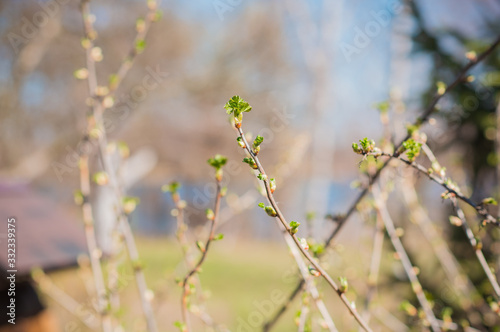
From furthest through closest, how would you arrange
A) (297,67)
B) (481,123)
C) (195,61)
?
(297,67) < (195,61) < (481,123)

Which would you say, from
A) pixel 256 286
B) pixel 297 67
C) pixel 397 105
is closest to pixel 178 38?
pixel 297 67

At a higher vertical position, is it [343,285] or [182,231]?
[182,231]

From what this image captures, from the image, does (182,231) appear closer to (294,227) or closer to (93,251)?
(93,251)

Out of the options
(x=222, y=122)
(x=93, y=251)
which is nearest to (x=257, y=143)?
(x=93, y=251)

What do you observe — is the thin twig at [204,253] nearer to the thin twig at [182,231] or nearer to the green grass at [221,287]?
the thin twig at [182,231]

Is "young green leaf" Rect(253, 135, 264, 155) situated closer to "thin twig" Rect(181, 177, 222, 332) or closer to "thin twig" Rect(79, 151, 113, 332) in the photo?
"thin twig" Rect(181, 177, 222, 332)

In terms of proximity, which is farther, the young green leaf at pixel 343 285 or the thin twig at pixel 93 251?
the thin twig at pixel 93 251

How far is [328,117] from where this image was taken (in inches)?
518

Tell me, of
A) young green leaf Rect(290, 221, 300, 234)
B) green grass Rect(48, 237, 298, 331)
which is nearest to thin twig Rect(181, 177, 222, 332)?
young green leaf Rect(290, 221, 300, 234)

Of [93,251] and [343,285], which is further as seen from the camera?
[93,251]

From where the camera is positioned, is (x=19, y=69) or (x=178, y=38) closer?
(x=19, y=69)

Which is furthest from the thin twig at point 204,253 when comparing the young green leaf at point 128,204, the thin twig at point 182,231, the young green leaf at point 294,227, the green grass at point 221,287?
the green grass at point 221,287

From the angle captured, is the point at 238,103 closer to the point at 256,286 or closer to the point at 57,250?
the point at 57,250

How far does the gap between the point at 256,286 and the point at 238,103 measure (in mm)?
8893
